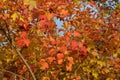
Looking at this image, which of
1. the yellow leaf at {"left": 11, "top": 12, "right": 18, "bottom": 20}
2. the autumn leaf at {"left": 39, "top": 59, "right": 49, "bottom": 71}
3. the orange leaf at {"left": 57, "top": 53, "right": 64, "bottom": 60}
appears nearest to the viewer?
the yellow leaf at {"left": 11, "top": 12, "right": 18, "bottom": 20}

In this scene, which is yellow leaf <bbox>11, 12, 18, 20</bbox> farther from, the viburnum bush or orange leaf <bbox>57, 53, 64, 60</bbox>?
orange leaf <bbox>57, 53, 64, 60</bbox>

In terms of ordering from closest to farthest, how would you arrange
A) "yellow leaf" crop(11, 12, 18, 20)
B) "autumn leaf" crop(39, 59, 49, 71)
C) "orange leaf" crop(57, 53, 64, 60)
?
"yellow leaf" crop(11, 12, 18, 20), "orange leaf" crop(57, 53, 64, 60), "autumn leaf" crop(39, 59, 49, 71)

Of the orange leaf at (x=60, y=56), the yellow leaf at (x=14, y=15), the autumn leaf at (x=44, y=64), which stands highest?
the yellow leaf at (x=14, y=15)

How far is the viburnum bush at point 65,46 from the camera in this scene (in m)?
5.47

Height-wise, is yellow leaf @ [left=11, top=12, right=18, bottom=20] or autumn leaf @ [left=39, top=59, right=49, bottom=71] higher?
yellow leaf @ [left=11, top=12, right=18, bottom=20]

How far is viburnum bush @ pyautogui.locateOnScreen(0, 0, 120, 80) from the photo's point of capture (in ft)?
18.0

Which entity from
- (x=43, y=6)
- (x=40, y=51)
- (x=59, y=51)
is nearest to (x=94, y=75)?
(x=40, y=51)

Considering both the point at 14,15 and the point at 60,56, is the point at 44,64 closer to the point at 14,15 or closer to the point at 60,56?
the point at 60,56

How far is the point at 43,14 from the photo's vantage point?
4.89m

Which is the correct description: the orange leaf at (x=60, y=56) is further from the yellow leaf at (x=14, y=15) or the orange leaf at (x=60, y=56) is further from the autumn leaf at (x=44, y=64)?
the yellow leaf at (x=14, y=15)

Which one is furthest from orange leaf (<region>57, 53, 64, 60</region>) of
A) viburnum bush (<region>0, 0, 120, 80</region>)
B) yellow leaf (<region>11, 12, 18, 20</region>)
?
yellow leaf (<region>11, 12, 18, 20</region>)

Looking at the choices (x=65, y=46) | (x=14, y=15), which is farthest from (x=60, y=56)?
(x=14, y=15)

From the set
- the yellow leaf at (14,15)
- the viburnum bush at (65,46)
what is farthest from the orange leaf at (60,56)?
the yellow leaf at (14,15)

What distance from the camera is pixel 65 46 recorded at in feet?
18.1
